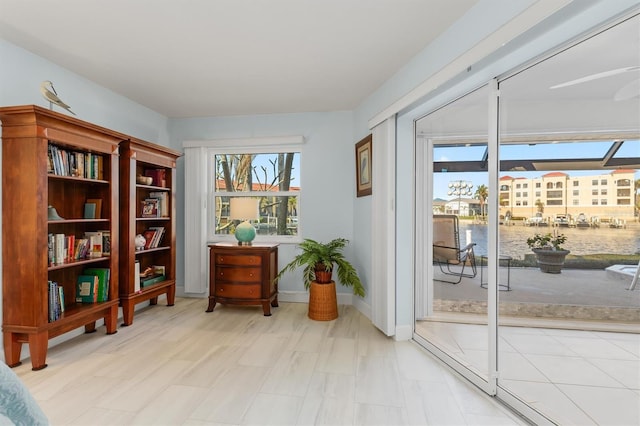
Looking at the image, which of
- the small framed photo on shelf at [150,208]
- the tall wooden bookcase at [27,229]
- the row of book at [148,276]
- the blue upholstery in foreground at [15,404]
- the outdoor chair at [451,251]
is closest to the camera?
the blue upholstery in foreground at [15,404]

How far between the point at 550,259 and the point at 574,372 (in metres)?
0.66

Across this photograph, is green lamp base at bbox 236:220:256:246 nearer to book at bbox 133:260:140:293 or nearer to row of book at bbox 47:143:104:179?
book at bbox 133:260:140:293

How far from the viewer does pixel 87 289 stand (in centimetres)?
290

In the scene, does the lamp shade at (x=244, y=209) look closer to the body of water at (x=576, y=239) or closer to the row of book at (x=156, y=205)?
the row of book at (x=156, y=205)

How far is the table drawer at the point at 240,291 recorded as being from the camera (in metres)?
3.58

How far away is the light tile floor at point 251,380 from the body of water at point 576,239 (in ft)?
3.14

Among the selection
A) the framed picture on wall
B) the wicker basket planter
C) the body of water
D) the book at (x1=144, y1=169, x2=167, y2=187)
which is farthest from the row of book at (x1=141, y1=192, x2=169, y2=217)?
the body of water

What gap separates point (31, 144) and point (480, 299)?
346cm

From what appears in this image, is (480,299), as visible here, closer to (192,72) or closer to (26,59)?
(192,72)

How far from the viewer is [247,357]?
8.38 ft

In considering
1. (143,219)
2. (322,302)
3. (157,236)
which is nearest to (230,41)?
(143,219)

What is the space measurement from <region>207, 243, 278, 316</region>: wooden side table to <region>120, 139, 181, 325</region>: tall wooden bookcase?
643 mm

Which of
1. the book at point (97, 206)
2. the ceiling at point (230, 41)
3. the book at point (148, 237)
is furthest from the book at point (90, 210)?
the ceiling at point (230, 41)

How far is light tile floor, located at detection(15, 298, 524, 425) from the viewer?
181 centimetres
